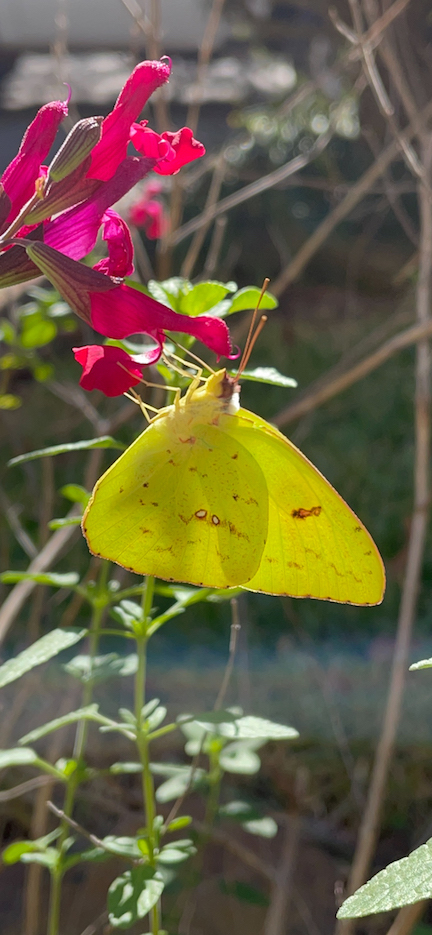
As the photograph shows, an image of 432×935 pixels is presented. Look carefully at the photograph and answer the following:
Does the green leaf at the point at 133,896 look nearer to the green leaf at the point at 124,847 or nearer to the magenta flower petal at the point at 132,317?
the green leaf at the point at 124,847

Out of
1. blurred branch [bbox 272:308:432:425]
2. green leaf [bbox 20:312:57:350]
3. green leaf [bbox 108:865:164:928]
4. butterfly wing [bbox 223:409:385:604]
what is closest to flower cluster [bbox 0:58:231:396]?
butterfly wing [bbox 223:409:385:604]

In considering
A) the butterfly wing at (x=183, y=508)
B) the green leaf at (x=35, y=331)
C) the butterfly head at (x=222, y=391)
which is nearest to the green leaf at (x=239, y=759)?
the butterfly wing at (x=183, y=508)

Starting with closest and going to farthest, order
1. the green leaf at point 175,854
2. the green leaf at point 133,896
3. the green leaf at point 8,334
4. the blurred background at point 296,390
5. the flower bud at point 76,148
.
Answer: the flower bud at point 76,148 → the green leaf at point 133,896 → the green leaf at point 175,854 → the blurred background at point 296,390 → the green leaf at point 8,334

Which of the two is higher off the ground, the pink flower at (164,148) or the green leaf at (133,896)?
the pink flower at (164,148)

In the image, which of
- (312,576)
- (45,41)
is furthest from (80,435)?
(45,41)

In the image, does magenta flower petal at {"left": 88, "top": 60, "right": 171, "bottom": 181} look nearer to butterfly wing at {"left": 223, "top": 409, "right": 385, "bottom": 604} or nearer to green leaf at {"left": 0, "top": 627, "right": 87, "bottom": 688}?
butterfly wing at {"left": 223, "top": 409, "right": 385, "bottom": 604}

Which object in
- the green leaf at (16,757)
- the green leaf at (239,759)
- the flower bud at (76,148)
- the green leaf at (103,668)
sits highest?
the flower bud at (76,148)

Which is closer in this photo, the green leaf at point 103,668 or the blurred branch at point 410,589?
the green leaf at point 103,668

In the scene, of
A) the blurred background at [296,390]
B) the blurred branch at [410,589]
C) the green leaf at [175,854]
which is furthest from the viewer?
the blurred background at [296,390]
